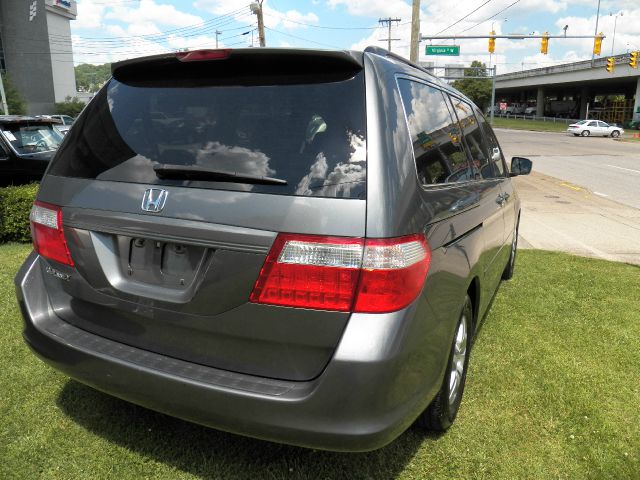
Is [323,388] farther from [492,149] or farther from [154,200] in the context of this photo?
[492,149]

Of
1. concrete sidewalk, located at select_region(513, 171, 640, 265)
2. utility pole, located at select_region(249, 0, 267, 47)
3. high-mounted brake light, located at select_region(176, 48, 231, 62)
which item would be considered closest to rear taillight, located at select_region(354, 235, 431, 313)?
high-mounted brake light, located at select_region(176, 48, 231, 62)

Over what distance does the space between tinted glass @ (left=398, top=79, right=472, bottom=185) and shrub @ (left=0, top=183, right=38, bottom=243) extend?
586 cm

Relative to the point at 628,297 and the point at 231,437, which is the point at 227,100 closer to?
the point at 231,437

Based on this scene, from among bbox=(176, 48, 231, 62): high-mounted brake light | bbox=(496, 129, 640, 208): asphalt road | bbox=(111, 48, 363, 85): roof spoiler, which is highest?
bbox=(176, 48, 231, 62): high-mounted brake light

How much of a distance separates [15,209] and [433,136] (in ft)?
20.5

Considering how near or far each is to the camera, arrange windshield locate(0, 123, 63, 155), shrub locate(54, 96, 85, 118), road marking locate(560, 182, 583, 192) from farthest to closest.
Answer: shrub locate(54, 96, 85, 118), road marking locate(560, 182, 583, 192), windshield locate(0, 123, 63, 155)

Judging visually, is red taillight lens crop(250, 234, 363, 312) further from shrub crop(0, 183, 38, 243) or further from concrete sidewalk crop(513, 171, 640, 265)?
shrub crop(0, 183, 38, 243)

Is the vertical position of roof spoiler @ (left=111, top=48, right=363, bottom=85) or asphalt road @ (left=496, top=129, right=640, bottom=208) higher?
roof spoiler @ (left=111, top=48, right=363, bottom=85)

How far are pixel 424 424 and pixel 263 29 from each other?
102 ft

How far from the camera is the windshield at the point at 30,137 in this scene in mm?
7887

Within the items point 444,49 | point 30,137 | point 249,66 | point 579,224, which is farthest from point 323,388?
point 444,49

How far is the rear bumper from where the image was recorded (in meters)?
1.84

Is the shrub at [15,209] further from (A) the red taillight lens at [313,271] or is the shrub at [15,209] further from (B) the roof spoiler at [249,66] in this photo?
(A) the red taillight lens at [313,271]

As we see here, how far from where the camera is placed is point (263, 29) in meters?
30.6
